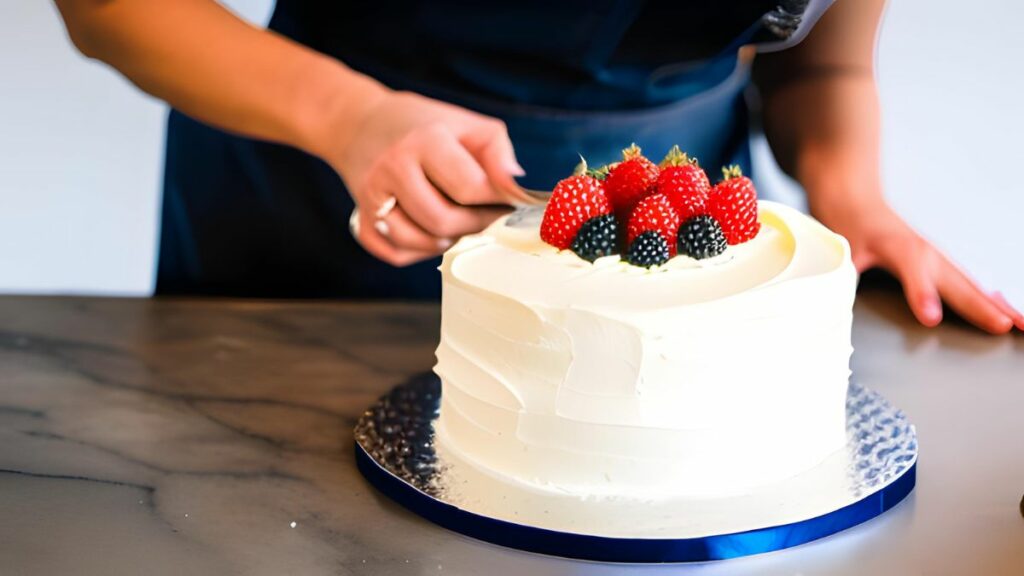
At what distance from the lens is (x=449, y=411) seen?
1362mm

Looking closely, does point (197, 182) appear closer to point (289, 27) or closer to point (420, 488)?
point (289, 27)

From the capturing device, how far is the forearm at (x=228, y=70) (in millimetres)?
1770

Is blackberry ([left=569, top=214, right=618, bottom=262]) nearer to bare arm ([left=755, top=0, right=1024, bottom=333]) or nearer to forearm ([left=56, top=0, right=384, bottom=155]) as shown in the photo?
forearm ([left=56, top=0, right=384, bottom=155])

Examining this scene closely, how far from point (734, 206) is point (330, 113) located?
2.13 feet

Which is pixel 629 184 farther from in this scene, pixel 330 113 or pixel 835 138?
pixel 835 138

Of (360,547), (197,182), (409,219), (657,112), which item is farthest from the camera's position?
(197,182)

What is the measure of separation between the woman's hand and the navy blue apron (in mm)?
297

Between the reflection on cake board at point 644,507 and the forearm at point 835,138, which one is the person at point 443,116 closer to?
the forearm at point 835,138

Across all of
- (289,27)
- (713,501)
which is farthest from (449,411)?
(289,27)

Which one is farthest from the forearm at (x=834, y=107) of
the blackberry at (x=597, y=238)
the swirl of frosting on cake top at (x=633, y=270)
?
the blackberry at (x=597, y=238)

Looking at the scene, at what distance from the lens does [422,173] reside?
1.59 meters

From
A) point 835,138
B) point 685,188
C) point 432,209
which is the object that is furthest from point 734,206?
point 835,138

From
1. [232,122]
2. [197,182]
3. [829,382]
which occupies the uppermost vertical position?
[829,382]

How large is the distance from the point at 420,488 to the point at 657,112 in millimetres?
970
